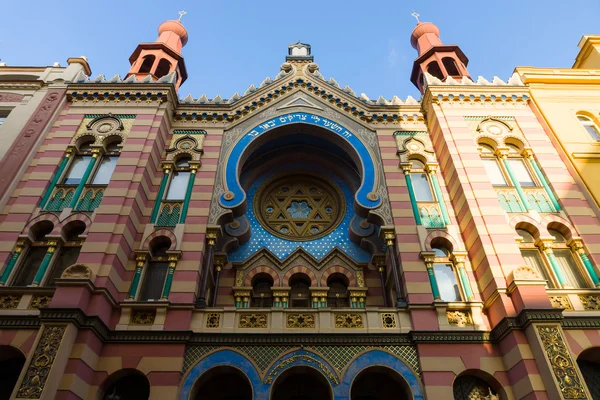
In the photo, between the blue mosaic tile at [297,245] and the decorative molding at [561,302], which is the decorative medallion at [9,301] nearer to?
the blue mosaic tile at [297,245]

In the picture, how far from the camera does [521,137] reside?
17.4 metres

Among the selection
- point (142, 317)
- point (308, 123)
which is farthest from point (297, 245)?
point (142, 317)

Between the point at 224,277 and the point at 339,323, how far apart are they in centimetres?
523

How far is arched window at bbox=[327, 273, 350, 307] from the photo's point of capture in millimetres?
16141

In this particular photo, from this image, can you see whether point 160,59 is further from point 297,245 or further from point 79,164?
point 297,245

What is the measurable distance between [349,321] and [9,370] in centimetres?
1031

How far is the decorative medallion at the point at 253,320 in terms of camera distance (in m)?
13.3

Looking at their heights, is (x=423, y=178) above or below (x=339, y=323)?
above

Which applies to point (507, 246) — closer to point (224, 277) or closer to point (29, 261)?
point (224, 277)

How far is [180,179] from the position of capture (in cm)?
1716

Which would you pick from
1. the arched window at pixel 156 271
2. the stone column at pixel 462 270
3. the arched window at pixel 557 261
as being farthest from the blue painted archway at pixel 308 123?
the arched window at pixel 557 261

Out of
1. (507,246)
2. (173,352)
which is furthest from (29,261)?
(507,246)

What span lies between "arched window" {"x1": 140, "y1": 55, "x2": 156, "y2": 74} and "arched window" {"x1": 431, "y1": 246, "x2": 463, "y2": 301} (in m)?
17.4

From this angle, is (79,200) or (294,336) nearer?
(294,336)
